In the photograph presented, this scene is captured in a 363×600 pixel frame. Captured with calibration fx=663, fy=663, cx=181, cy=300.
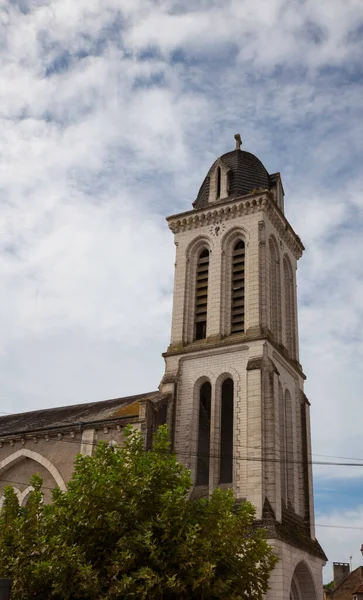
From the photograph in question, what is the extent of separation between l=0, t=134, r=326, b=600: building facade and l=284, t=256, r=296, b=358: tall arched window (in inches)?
2.3

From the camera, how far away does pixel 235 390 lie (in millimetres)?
28109

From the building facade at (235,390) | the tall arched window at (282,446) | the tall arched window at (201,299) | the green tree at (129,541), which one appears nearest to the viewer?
the green tree at (129,541)

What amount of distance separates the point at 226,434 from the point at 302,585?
7033mm

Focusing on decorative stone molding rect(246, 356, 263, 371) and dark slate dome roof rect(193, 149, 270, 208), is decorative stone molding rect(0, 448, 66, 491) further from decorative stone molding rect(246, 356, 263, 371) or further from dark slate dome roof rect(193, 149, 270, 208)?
dark slate dome roof rect(193, 149, 270, 208)

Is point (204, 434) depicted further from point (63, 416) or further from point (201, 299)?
point (63, 416)

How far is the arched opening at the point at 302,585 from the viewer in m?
27.1

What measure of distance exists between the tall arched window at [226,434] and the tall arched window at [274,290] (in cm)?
368

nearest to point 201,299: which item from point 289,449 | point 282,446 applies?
point 282,446

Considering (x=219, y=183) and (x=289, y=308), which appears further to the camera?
(x=219, y=183)

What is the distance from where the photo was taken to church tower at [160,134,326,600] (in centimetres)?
2619

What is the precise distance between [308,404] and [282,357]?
3156 millimetres

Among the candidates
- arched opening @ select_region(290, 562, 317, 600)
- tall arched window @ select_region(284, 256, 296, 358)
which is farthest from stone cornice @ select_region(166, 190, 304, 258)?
arched opening @ select_region(290, 562, 317, 600)

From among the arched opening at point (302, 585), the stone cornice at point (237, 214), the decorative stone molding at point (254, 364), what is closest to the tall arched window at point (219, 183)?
the stone cornice at point (237, 214)

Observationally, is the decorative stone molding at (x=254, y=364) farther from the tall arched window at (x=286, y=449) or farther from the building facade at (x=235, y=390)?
the tall arched window at (x=286, y=449)
